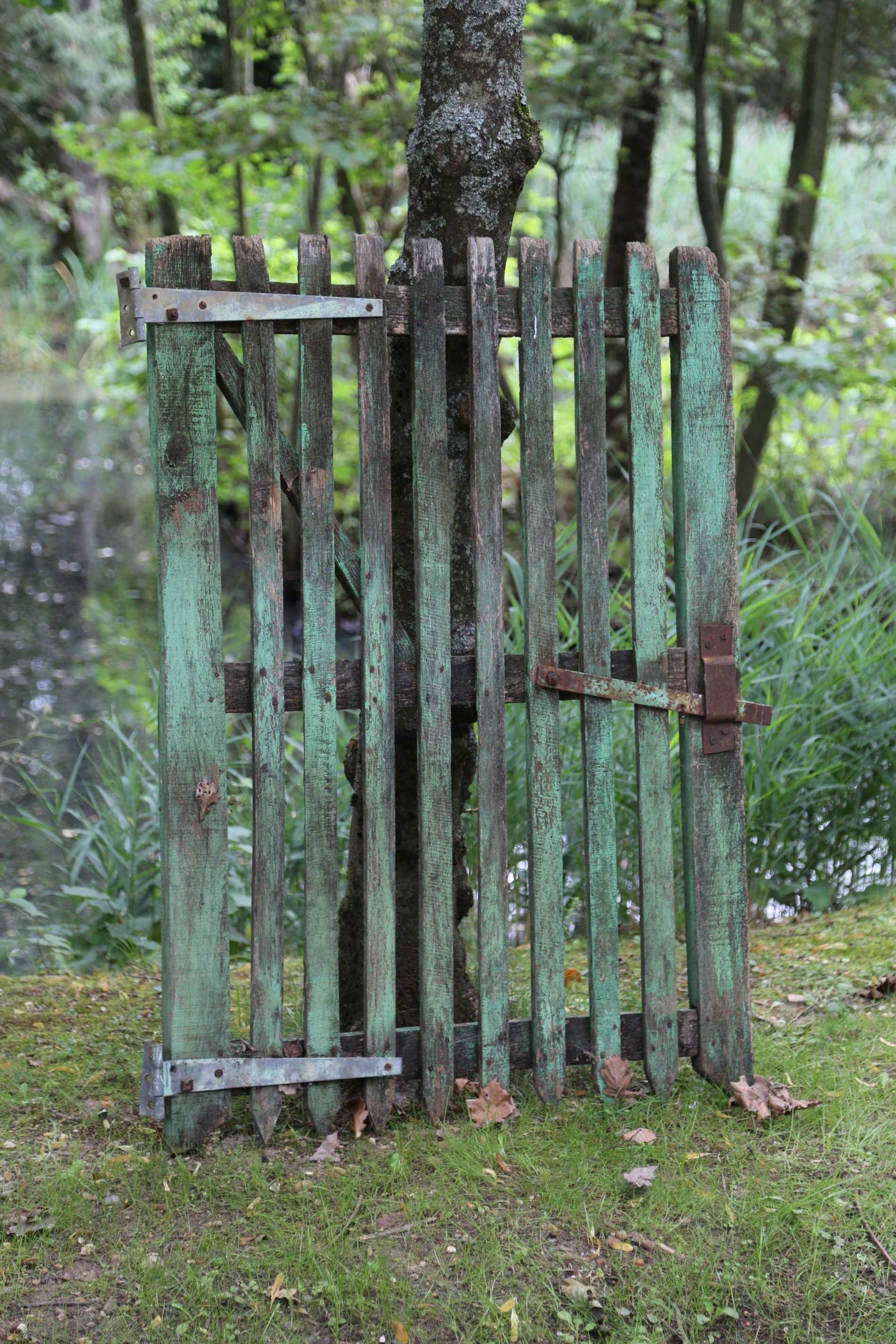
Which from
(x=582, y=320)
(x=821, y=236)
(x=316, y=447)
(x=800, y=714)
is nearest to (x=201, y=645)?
(x=316, y=447)

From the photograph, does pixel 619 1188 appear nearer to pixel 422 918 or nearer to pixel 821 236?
pixel 422 918

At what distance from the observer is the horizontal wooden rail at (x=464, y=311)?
7.84 feet

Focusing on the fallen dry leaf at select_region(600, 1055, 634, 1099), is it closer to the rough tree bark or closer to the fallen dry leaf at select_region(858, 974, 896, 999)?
the rough tree bark

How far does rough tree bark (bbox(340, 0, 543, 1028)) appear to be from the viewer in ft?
8.56

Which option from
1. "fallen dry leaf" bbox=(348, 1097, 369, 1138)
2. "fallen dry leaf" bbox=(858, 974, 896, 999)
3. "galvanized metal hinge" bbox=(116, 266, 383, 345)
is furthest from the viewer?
"fallen dry leaf" bbox=(858, 974, 896, 999)

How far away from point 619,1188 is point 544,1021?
1.30 feet

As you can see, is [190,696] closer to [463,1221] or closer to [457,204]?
[463,1221]

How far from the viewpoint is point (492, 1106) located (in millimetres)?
2523

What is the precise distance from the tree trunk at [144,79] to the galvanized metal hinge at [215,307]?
5.61 m

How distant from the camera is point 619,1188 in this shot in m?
2.29


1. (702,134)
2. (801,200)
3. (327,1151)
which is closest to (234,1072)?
(327,1151)

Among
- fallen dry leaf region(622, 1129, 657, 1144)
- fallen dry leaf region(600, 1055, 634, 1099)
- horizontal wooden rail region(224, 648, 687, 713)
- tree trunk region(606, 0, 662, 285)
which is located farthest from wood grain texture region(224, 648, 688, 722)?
tree trunk region(606, 0, 662, 285)

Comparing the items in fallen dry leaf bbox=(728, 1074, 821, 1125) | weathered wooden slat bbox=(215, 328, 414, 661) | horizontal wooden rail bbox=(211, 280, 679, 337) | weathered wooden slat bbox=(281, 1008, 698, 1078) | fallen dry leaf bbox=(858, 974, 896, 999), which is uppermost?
horizontal wooden rail bbox=(211, 280, 679, 337)

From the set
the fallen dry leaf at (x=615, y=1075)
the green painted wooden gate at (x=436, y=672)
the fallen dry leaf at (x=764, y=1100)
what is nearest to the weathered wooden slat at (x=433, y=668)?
the green painted wooden gate at (x=436, y=672)
